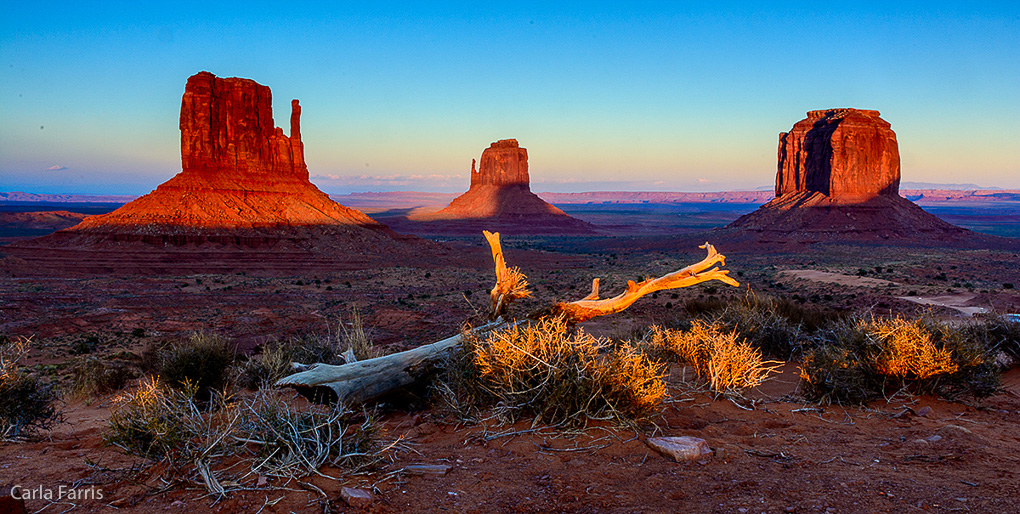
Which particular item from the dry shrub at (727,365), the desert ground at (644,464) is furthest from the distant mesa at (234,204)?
the desert ground at (644,464)

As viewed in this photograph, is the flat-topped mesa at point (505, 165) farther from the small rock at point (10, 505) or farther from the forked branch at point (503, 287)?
the small rock at point (10, 505)

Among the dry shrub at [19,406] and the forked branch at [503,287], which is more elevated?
the forked branch at [503,287]

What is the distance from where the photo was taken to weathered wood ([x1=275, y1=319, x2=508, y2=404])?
18.9ft

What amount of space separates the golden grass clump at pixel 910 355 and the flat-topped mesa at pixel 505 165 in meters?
104

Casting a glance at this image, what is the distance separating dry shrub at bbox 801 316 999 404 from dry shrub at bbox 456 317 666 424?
2229mm

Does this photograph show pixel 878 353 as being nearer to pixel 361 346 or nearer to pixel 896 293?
pixel 361 346

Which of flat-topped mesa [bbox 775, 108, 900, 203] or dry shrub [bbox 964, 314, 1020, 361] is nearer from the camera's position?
dry shrub [bbox 964, 314, 1020, 361]

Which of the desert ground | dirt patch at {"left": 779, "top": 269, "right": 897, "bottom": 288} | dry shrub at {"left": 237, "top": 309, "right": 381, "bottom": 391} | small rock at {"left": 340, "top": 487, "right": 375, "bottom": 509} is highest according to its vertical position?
small rock at {"left": 340, "top": 487, "right": 375, "bottom": 509}

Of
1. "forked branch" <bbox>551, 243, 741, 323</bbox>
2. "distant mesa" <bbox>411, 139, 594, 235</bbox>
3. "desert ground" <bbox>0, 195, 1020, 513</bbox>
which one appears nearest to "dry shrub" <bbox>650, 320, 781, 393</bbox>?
"desert ground" <bbox>0, 195, 1020, 513</bbox>

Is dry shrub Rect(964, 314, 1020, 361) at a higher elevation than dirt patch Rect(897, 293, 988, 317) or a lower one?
higher

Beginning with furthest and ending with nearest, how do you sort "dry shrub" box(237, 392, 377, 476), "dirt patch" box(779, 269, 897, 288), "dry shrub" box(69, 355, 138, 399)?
"dirt patch" box(779, 269, 897, 288)
"dry shrub" box(69, 355, 138, 399)
"dry shrub" box(237, 392, 377, 476)

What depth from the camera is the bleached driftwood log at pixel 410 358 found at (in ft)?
19.0

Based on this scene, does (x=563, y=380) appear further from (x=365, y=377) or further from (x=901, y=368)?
(x=901, y=368)

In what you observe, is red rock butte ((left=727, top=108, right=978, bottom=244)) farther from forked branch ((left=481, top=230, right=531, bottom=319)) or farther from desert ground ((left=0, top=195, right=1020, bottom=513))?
desert ground ((left=0, top=195, right=1020, bottom=513))
